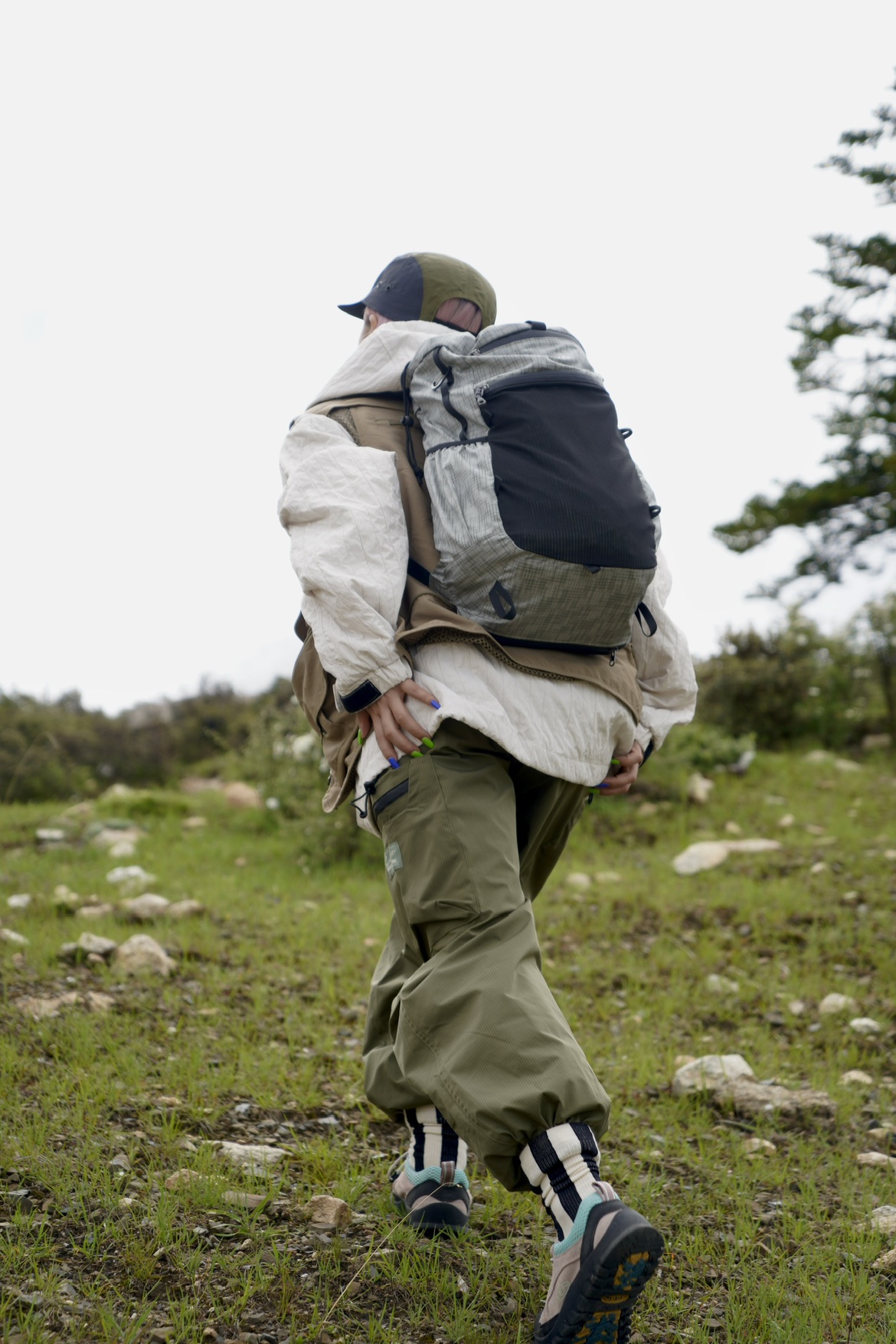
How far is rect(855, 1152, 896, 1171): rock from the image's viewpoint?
2.89m

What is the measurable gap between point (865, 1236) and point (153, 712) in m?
11.8

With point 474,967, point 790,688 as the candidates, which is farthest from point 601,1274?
point 790,688

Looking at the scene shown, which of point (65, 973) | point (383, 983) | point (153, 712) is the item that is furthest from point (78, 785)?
point (383, 983)

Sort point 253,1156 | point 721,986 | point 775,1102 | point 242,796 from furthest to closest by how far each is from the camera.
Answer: point 242,796 < point 721,986 < point 775,1102 < point 253,1156

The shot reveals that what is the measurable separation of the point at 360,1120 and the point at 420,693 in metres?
1.63

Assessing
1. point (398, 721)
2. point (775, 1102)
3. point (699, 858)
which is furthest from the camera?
point (699, 858)

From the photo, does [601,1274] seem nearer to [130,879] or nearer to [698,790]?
[130,879]

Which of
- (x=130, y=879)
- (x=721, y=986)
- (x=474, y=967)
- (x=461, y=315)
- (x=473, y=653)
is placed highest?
(x=461, y=315)

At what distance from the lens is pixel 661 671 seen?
95.7 inches

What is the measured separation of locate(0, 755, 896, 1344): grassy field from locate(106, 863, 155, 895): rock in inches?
3.3

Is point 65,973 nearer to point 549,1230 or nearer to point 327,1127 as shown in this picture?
point 327,1127

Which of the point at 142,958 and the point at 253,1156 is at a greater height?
the point at 253,1156

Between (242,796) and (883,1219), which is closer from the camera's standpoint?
(883,1219)

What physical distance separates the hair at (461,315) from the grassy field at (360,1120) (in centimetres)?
199
